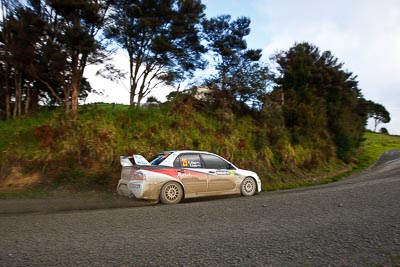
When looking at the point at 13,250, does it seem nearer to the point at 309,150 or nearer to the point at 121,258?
the point at 121,258

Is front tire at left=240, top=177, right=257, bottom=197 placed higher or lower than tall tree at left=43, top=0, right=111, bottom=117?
lower

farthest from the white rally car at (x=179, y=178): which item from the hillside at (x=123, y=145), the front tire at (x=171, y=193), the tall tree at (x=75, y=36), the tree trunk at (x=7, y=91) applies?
the tree trunk at (x=7, y=91)

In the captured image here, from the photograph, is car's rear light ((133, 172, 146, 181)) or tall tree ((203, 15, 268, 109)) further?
tall tree ((203, 15, 268, 109))

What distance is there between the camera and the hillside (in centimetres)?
1273

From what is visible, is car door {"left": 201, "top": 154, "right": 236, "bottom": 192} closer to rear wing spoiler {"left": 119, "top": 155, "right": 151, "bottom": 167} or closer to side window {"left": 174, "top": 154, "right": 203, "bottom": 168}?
side window {"left": 174, "top": 154, "right": 203, "bottom": 168}

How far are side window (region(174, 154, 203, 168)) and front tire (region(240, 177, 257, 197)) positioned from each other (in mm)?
1746

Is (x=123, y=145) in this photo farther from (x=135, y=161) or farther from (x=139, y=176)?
(x=139, y=176)

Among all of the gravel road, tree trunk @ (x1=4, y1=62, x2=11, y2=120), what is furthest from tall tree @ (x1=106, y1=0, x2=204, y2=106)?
the gravel road

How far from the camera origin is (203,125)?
60.0 ft

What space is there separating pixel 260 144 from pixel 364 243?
44.5 ft

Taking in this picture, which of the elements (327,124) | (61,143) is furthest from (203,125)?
(327,124)

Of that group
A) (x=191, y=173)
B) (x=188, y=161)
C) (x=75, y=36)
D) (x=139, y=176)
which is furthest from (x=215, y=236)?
(x=75, y=36)

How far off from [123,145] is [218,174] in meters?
5.25

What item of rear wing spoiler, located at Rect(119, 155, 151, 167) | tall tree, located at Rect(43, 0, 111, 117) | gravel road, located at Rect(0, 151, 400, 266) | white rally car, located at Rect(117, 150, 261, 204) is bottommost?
gravel road, located at Rect(0, 151, 400, 266)
